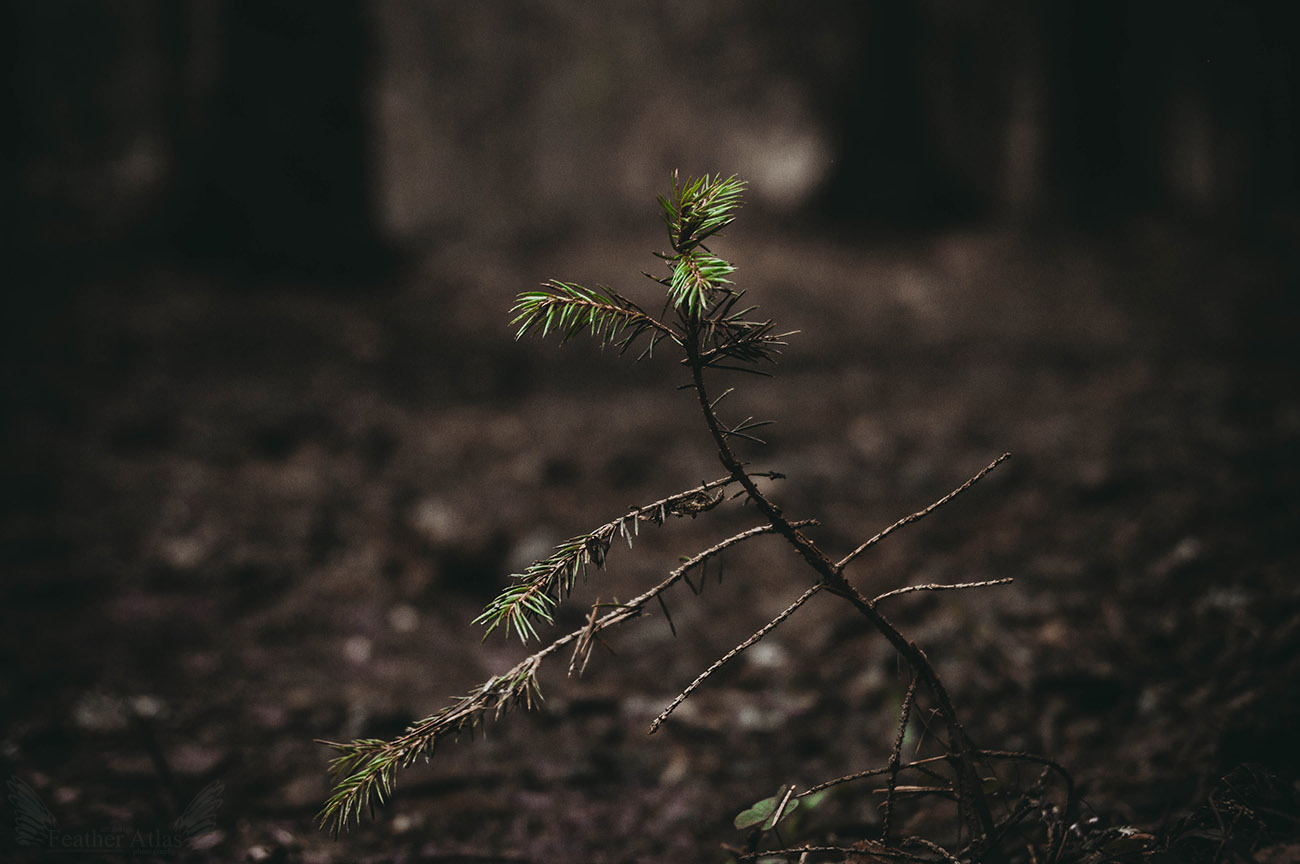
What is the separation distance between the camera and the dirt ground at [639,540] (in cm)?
181

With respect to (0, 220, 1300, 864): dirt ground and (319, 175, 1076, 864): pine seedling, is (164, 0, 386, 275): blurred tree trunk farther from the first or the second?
(319, 175, 1076, 864): pine seedling

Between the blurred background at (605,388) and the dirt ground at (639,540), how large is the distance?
18 mm

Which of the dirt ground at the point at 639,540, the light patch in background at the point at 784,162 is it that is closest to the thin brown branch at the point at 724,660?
the dirt ground at the point at 639,540

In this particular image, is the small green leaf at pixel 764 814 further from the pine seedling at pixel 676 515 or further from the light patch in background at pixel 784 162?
the light patch in background at pixel 784 162

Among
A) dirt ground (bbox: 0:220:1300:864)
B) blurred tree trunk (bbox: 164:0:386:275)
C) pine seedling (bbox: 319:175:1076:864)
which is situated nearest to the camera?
pine seedling (bbox: 319:175:1076:864)

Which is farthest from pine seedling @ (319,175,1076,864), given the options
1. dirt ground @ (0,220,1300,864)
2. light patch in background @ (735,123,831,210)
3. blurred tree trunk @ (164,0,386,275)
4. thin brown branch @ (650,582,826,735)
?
light patch in background @ (735,123,831,210)

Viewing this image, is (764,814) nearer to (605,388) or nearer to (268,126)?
(605,388)

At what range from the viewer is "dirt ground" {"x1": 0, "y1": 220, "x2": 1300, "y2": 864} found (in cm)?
181

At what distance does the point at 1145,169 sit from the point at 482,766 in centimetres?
542

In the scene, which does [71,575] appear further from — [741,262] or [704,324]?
[741,262]

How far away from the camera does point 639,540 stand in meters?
3.21

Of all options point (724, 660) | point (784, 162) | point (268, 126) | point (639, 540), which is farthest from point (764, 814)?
point (784, 162)

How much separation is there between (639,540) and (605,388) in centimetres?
111

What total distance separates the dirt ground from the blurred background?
2 centimetres
